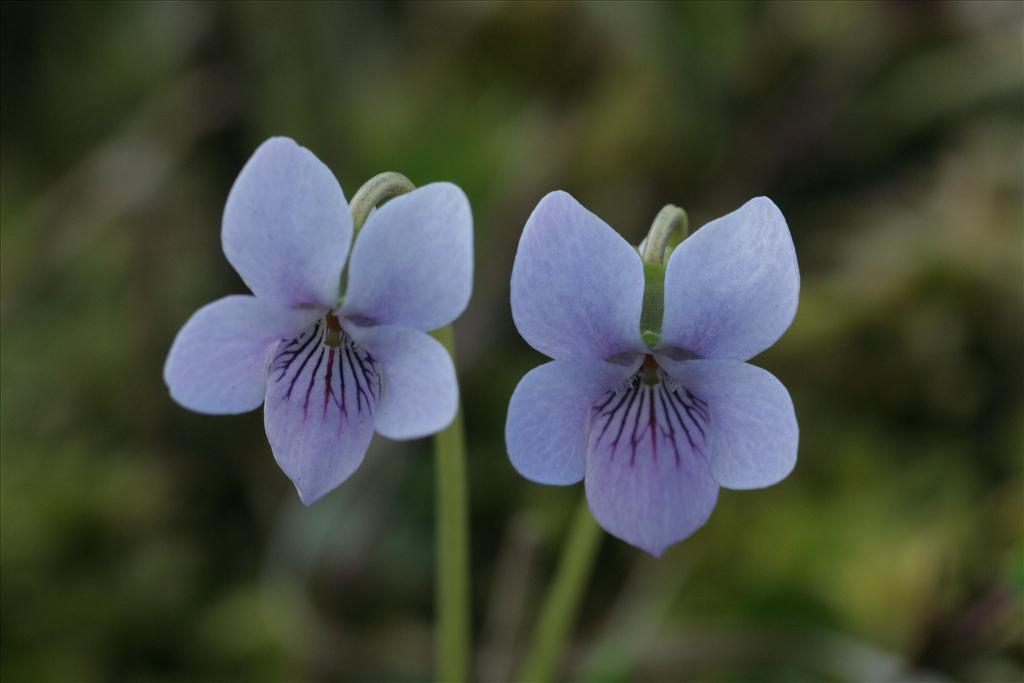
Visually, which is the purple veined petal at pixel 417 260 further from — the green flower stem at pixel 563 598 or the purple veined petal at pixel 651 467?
the green flower stem at pixel 563 598

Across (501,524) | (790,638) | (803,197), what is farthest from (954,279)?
(501,524)

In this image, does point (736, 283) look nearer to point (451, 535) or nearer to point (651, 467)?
point (651, 467)

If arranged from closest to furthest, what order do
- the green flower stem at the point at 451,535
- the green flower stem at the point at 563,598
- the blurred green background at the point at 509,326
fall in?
the green flower stem at the point at 451,535 < the green flower stem at the point at 563,598 < the blurred green background at the point at 509,326

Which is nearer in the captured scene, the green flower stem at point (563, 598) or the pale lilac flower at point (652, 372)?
the pale lilac flower at point (652, 372)

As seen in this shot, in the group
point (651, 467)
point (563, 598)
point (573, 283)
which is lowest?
point (563, 598)

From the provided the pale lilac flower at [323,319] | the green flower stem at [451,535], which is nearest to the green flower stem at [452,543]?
the green flower stem at [451,535]

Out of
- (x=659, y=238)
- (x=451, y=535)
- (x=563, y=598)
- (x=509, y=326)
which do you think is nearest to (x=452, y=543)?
(x=451, y=535)

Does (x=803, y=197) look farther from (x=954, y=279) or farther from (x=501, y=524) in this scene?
(x=501, y=524)
